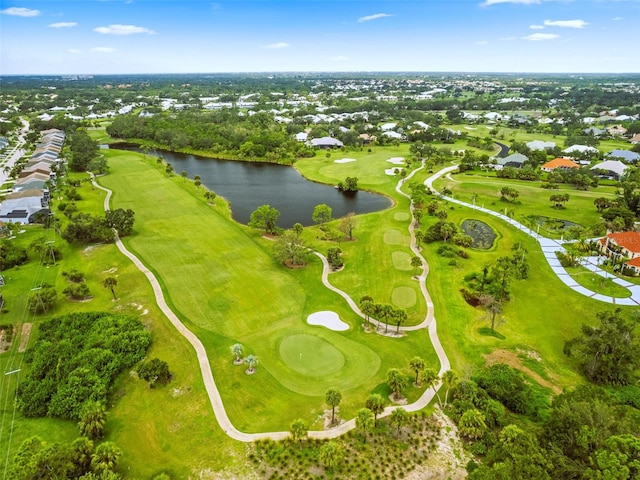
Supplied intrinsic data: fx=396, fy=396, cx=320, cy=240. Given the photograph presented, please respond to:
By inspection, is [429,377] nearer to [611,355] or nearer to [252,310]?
[611,355]

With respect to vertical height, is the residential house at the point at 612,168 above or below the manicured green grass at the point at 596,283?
above

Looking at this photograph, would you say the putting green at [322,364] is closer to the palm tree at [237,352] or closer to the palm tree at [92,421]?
the palm tree at [237,352]

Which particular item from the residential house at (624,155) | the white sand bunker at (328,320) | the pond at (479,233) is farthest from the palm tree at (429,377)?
the residential house at (624,155)

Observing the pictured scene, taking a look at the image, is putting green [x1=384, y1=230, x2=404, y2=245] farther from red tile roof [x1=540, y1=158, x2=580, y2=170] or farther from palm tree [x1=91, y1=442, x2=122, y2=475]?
red tile roof [x1=540, y1=158, x2=580, y2=170]

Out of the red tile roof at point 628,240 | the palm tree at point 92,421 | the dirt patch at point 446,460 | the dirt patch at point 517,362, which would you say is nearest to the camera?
the dirt patch at point 446,460

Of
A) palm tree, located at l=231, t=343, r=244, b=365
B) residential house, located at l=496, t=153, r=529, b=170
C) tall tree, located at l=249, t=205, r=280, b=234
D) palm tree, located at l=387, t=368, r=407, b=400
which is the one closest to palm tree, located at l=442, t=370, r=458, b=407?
palm tree, located at l=387, t=368, r=407, b=400
